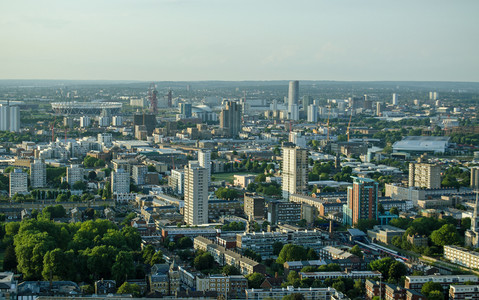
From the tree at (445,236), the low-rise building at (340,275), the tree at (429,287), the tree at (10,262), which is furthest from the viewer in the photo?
the tree at (445,236)

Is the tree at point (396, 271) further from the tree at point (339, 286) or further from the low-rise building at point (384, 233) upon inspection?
the low-rise building at point (384, 233)

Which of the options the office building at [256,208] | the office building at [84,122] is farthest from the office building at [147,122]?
the office building at [256,208]

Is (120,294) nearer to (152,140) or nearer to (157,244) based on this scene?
(157,244)

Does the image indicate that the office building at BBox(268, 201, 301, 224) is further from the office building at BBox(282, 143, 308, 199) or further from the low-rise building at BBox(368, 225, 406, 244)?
the office building at BBox(282, 143, 308, 199)

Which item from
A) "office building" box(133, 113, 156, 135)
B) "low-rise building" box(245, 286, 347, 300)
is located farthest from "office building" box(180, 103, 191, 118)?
"low-rise building" box(245, 286, 347, 300)

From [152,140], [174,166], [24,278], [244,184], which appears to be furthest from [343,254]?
[152,140]
